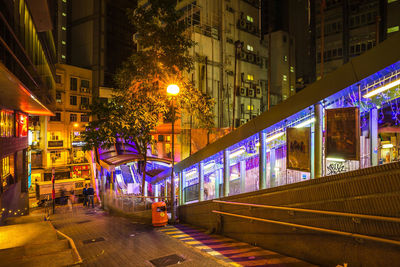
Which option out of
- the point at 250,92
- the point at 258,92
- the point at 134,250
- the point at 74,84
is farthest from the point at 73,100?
the point at 134,250

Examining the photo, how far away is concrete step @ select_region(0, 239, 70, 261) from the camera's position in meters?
5.58

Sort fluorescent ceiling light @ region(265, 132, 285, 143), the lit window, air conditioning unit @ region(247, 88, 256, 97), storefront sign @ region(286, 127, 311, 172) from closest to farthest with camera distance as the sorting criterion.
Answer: storefront sign @ region(286, 127, 311, 172) < fluorescent ceiling light @ region(265, 132, 285, 143) < the lit window < air conditioning unit @ region(247, 88, 256, 97)

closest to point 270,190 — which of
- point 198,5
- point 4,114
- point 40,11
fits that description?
point 4,114

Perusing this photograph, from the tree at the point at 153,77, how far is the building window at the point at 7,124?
3436 mm

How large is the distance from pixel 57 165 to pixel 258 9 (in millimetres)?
33116

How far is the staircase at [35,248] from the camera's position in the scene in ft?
16.8

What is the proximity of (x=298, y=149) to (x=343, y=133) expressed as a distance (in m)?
1.17

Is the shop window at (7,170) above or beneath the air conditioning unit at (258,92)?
beneath

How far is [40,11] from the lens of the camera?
13.8 m

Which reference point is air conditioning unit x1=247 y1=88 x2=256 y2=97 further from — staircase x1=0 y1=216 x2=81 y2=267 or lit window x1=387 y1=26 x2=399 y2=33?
staircase x1=0 y1=216 x2=81 y2=267

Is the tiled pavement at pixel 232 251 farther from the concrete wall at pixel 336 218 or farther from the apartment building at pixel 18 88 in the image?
the apartment building at pixel 18 88

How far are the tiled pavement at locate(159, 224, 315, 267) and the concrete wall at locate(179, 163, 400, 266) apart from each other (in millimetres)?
234

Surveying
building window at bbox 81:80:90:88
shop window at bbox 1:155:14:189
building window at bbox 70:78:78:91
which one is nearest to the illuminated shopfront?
shop window at bbox 1:155:14:189

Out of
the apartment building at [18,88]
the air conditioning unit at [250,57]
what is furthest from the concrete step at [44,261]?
the air conditioning unit at [250,57]
